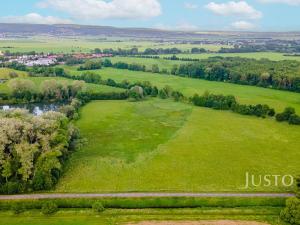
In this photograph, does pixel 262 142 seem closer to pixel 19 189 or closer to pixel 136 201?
pixel 136 201

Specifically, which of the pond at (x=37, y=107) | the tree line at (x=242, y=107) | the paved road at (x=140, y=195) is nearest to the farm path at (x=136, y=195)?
the paved road at (x=140, y=195)

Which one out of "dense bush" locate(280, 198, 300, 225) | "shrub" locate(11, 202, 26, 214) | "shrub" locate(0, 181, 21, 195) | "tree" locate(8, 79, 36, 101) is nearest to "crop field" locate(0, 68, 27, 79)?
"tree" locate(8, 79, 36, 101)

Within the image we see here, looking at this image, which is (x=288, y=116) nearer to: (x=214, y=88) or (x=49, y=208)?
(x=214, y=88)

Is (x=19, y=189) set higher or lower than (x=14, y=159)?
lower

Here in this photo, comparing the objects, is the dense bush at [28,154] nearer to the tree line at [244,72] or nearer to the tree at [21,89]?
the tree at [21,89]

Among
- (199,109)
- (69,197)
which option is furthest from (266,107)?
(69,197)

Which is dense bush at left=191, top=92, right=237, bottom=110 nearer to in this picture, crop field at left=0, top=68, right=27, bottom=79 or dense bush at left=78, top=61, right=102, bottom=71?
dense bush at left=78, top=61, right=102, bottom=71

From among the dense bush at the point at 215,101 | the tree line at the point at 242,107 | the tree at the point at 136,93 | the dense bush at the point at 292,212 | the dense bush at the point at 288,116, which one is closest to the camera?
the dense bush at the point at 292,212

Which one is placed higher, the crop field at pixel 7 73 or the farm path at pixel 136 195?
the crop field at pixel 7 73
